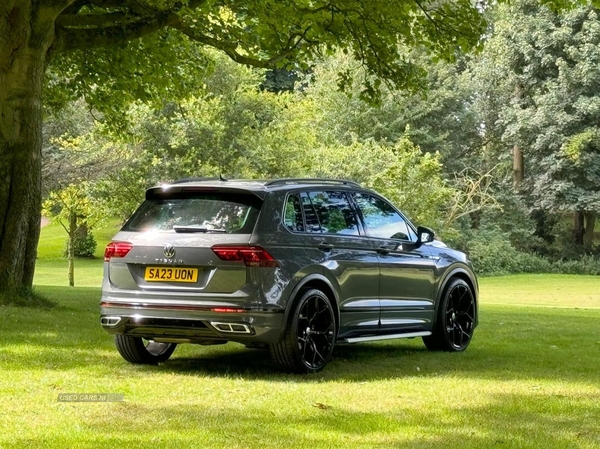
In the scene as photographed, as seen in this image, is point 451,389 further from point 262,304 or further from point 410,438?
point 410,438

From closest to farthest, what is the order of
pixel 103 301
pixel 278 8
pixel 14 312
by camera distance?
pixel 103 301
pixel 14 312
pixel 278 8

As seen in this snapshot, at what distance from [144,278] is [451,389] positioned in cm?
298

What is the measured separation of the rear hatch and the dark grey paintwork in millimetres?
12

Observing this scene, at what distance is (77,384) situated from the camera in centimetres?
840

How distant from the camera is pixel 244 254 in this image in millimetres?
9023

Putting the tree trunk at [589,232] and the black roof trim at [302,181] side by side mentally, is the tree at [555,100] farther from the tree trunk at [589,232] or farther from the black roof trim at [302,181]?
the black roof trim at [302,181]

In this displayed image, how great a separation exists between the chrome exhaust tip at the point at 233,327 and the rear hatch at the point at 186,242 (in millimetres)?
293

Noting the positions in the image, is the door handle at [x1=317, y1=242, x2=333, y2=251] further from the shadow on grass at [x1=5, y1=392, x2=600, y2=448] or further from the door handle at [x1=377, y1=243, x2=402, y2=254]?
the shadow on grass at [x1=5, y1=392, x2=600, y2=448]

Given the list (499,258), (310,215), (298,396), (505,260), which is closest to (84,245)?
(499,258)

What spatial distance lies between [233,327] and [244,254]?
65cm

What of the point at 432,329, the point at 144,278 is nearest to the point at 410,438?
the point at 144,278

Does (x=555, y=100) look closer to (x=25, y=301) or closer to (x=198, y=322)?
(x=25, y=301)

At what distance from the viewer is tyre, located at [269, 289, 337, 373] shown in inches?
363

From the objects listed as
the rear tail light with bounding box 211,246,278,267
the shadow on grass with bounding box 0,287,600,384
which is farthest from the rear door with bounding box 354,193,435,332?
the rear tail light with bounding box 211,246,278,267
